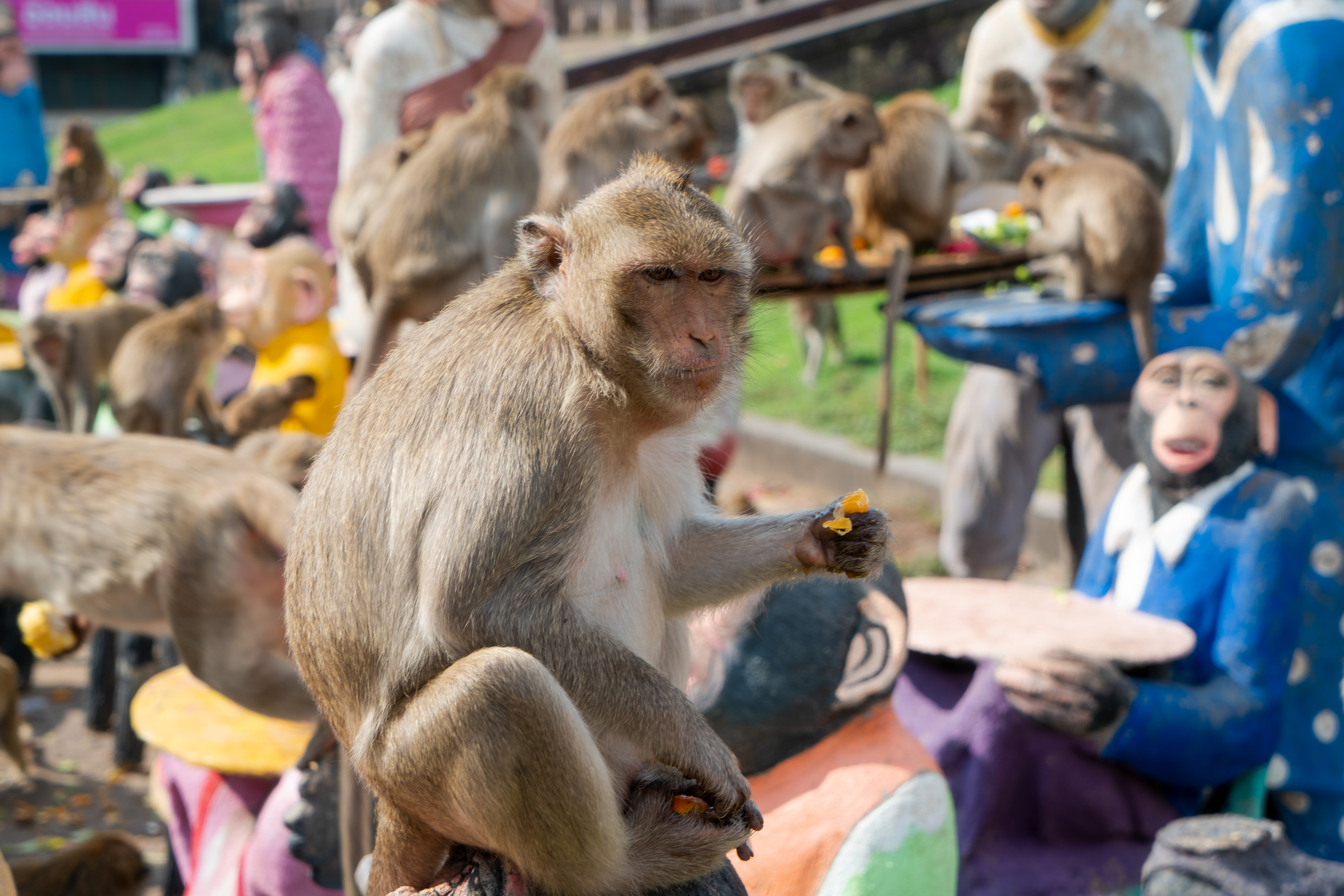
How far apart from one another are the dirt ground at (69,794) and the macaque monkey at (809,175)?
3321 millimetres

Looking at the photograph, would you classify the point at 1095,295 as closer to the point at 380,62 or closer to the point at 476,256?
the point at 476,256

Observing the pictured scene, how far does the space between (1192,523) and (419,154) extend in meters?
3.57

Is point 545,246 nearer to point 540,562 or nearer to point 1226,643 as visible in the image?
point 540,562

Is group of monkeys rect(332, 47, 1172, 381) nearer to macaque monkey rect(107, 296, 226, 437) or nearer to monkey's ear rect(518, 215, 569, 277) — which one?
macaque monkey rect(107, 296, 226, 437)

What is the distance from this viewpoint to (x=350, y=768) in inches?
87.6

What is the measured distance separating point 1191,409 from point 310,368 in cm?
343

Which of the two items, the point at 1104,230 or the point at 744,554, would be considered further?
the point at 1104,230

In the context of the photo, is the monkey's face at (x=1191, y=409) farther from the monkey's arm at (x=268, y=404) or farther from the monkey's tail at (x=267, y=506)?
the monkey's arm at (x=268, y=404)

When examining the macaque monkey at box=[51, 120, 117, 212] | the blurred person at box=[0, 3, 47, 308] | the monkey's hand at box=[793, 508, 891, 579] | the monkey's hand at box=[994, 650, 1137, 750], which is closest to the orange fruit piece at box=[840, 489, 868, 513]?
the monkey's hand at box=[793, 508, 891, 579]

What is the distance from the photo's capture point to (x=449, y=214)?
5.09 metres

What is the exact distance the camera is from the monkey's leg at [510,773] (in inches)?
57.0

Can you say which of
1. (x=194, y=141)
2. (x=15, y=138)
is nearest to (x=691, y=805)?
(x=15, y=138)

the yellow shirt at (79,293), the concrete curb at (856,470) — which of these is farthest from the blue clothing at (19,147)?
the concrete curb at (856,470)

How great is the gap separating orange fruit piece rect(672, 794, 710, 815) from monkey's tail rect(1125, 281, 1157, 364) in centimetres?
256
